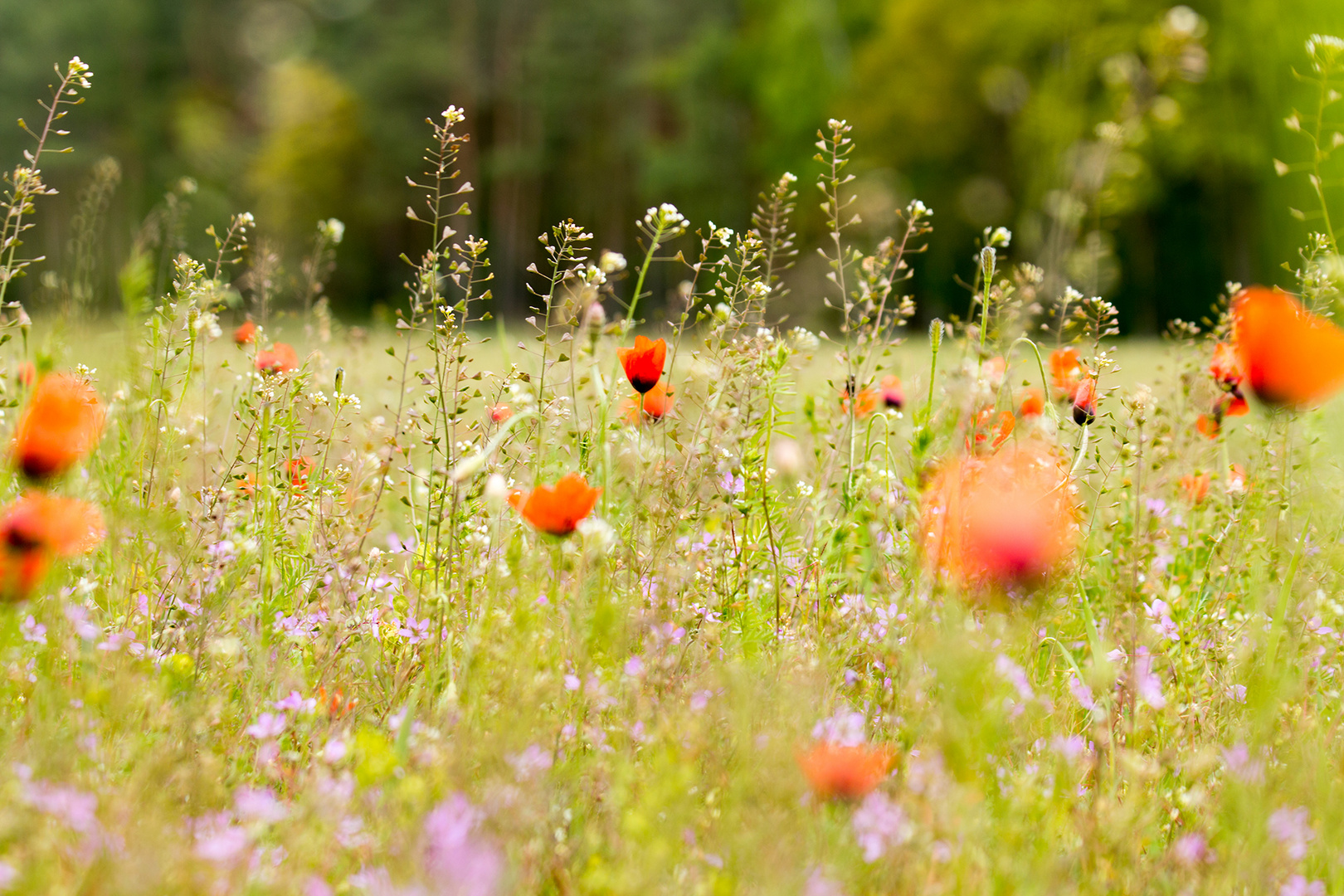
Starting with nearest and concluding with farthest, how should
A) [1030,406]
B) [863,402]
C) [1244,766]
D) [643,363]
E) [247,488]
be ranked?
1. [1244,766]
2. [643,363]
3. [247,488]
4. [863,402]
5. [1030,406]

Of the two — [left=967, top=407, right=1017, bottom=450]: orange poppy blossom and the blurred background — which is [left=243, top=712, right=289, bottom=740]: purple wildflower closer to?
[left=967, top=407, right=1017, bottom=450]: orange poppy blossom

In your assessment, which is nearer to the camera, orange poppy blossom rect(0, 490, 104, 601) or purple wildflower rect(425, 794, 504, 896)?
purple wildflower rect(425, 794, 504, 896)

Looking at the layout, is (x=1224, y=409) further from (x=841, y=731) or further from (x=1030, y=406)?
(x=841, y=731)

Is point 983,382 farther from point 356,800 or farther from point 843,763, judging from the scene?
point 356,800


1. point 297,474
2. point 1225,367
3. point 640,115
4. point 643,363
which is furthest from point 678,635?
point 640,115

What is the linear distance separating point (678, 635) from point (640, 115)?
95.2 ft

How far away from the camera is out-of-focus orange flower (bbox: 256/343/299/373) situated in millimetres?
2297

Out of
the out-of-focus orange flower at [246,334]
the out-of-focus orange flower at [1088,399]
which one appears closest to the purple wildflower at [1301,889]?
the out-of-focus orange flower at [1088,399]

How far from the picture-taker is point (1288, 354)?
62.8 inches

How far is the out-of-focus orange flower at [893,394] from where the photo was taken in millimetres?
2705

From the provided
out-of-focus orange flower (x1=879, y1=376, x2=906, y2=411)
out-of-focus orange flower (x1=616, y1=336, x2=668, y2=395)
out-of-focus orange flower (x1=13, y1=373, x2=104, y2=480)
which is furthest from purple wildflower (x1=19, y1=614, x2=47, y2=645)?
out-of-focus orange flower (x1=879, y1=376, x2=906, y2=411)

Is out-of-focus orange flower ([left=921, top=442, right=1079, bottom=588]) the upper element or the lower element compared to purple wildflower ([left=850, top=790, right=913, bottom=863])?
upper

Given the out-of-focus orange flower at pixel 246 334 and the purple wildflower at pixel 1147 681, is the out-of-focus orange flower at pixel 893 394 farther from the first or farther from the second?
the out-of-focus orange flower at pixel 246 334

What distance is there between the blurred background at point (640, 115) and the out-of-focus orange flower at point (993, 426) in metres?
11.8
